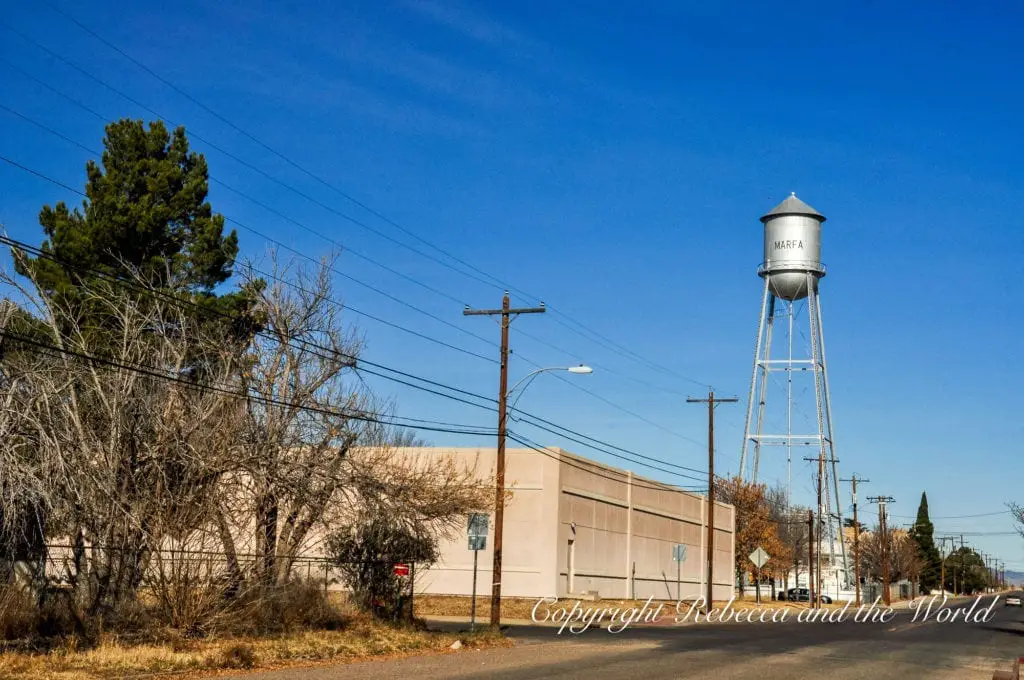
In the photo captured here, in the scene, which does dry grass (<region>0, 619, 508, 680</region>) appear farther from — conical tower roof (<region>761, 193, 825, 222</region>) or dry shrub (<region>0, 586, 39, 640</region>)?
conical tower roof (<region>761, 193, 825, 222</region>)

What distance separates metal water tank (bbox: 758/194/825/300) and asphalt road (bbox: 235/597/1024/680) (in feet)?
109

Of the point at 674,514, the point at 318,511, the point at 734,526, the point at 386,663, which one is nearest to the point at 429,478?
the point at 318,511

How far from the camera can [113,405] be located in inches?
899

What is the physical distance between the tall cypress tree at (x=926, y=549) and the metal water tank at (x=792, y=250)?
299 feet

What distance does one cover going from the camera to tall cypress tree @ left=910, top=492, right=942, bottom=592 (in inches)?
5915

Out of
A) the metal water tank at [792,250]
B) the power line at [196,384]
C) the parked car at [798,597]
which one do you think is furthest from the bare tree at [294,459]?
the parked car at [798,597]

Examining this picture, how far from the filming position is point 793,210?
224 feet

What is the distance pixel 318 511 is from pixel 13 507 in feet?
24.6

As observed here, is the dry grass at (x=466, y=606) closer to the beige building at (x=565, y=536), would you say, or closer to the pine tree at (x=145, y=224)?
the beige building at (x=565, y=536)

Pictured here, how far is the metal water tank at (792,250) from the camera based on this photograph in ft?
221

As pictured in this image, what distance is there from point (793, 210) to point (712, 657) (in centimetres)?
4816

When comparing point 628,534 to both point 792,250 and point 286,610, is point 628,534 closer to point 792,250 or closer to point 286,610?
point 792,250

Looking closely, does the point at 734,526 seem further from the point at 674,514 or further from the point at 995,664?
the point at 995,664

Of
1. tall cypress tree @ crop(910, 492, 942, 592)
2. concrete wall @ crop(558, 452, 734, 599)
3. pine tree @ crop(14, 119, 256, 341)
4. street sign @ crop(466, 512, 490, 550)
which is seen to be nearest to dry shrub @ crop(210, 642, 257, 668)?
street sign @ crop(466, 512, 490, 550)
